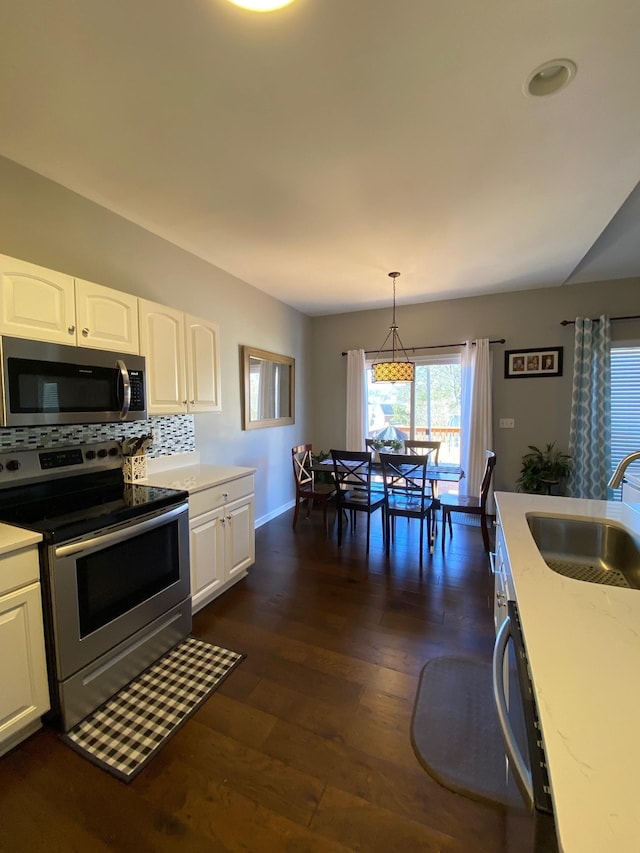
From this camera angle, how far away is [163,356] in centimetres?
239

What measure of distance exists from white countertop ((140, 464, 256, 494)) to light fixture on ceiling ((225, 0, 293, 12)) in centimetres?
206

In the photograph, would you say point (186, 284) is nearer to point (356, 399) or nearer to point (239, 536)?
point (239, 536)

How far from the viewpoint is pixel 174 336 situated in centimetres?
247

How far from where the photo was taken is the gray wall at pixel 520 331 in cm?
390

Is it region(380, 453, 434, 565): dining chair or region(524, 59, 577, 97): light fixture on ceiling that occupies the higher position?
region(524, 59, 577, 97): light fixture on ceiling

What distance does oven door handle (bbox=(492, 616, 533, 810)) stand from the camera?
25.6 inches

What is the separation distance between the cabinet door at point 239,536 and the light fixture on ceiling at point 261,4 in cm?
240

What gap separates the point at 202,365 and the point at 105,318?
0.79 m

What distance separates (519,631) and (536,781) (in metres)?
0.40

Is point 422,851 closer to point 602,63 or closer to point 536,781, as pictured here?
point 536,781

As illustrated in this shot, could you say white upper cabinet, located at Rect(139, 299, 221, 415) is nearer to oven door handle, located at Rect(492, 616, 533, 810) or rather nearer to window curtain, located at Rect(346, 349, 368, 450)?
oven door handle, located at Rect(492, 616, 533, 810)

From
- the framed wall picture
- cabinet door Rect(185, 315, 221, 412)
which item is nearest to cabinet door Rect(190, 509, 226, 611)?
cabinet door Rect(185, 315, 221, 412)

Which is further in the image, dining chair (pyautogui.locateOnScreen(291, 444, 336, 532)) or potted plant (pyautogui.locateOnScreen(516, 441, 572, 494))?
potted plant (pyautogui.locateOnScreen(516, 441, 572, 494))

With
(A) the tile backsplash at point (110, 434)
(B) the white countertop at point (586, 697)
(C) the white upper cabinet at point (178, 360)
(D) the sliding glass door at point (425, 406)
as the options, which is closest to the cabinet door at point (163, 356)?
(C) the white upper cabinet at point (178, 360)
